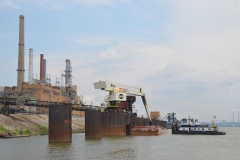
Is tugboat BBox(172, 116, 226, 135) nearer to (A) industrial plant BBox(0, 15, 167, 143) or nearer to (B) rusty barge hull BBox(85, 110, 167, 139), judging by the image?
(A) industrial plant BBox(0, 15, 167, 143)

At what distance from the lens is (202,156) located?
3300cm

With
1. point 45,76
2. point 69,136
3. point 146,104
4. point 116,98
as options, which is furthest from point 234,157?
point 45,76

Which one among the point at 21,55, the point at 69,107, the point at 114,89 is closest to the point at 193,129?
the point at 114,89

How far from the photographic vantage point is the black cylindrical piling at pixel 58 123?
4159 centimetres

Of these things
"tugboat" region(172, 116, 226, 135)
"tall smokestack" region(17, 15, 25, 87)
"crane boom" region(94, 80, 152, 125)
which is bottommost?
"tugboat" region(172, 116, 226, 135)

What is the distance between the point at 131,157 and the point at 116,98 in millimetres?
36035

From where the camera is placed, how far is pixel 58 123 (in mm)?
41750

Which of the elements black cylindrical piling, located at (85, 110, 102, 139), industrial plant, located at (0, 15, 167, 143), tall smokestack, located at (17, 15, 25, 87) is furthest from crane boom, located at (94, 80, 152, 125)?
tall smokestack, located at (17, 15, 25, 87)

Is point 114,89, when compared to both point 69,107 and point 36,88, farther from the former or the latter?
point 36,88

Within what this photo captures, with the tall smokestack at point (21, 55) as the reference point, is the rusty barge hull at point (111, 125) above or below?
below

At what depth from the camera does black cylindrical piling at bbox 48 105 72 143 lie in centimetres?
4159

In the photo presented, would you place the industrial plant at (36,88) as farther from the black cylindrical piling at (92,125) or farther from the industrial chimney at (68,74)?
the black cylindrical piling at (92,125)

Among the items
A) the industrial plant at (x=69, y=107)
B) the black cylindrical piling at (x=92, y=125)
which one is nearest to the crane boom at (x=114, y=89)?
the industrial plant at (x=69, y=107)

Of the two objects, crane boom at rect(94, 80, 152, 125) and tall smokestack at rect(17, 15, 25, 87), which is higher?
tall smokestack at rect(17, 15, 25, 87)
